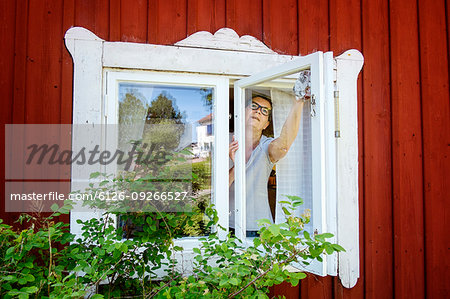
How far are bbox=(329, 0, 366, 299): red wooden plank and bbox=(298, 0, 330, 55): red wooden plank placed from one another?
0.05 m

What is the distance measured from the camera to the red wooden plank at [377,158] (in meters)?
2.53

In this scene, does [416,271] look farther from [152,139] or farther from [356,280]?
[152,139]

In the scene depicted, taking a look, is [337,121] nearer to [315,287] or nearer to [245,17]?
[245,17]

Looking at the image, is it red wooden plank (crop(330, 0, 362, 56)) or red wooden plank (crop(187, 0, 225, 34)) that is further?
red wooden plank (crop(330, 0, 362, 56))

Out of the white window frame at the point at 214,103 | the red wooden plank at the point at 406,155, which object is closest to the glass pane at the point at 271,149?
the white window frame at the point at 214,103

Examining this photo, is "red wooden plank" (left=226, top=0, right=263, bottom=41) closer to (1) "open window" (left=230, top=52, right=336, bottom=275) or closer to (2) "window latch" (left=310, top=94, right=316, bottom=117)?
(1) "open window" (left=230, top=52, right=336, bottom=275)

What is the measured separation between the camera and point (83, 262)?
4.37ft

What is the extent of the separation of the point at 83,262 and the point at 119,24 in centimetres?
162

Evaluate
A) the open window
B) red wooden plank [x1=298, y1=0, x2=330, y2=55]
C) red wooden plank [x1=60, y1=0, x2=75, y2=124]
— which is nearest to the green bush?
the open window

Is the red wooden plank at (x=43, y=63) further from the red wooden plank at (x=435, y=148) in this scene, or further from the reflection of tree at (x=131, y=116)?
the red wooden plank at (x=435, y=148)

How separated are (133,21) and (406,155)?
237 cm

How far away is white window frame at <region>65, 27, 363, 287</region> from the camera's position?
214 centimetres

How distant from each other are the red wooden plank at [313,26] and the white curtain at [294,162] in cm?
50

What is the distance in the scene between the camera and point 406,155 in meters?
2.64
